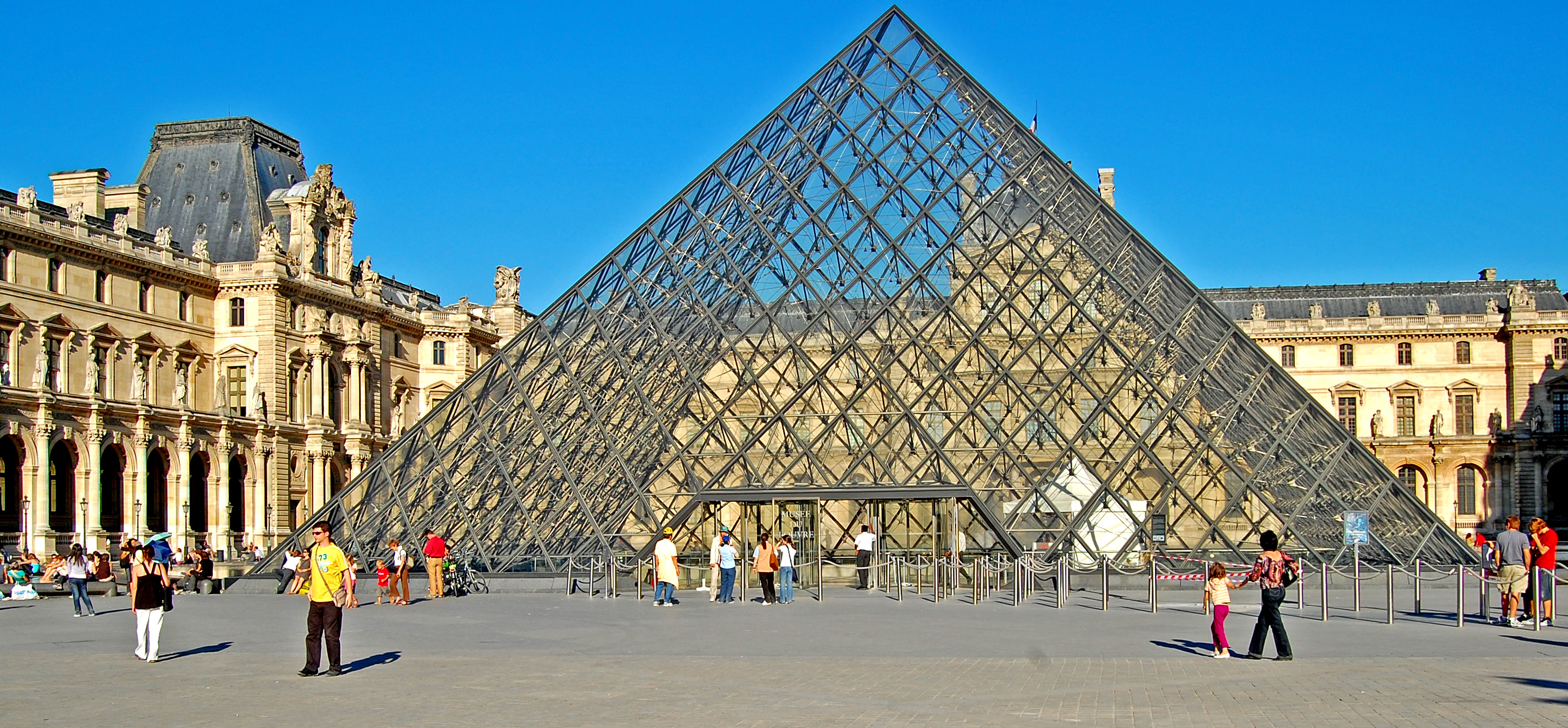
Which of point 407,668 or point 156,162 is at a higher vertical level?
point 156,162

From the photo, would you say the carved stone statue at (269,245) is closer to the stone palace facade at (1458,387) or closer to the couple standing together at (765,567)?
the couple standing together at (765,567)

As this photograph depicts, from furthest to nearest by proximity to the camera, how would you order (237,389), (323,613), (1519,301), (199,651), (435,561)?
(1519,301)
(237,389)
(435,561)
(199,651)
(323,613)

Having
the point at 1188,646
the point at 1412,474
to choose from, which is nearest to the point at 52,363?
the point at 1188,646

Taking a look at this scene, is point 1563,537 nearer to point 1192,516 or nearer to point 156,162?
point 1192,516

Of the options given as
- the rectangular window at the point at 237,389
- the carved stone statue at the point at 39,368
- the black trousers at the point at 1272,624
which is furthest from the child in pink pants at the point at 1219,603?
the rectangular window at the point at 237,389

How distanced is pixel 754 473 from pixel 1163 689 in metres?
14.9

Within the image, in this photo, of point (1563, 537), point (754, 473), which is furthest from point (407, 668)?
point (1563, 537)

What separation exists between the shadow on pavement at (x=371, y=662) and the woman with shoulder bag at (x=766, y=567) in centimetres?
797

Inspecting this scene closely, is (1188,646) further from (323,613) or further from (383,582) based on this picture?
(383,582)

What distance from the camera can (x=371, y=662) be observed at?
1385cm

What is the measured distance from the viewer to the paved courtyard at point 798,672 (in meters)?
10.3

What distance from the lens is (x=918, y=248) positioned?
1125 inches

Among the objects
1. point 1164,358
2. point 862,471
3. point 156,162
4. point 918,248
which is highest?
point 156,162

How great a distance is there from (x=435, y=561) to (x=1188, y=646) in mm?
12352
